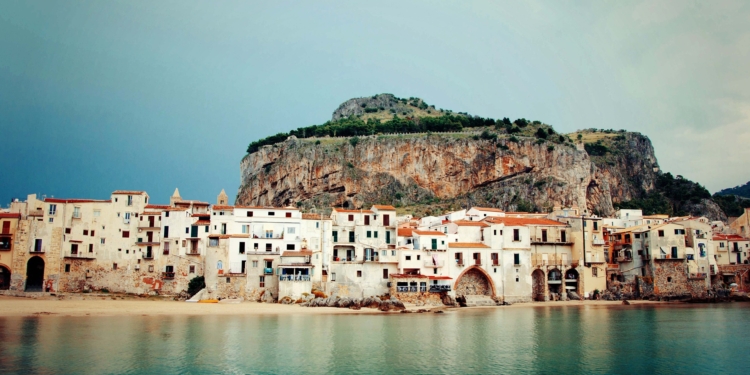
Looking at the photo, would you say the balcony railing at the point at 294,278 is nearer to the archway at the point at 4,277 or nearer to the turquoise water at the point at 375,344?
the turquoise water at the point at 375,344

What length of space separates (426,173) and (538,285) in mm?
57698

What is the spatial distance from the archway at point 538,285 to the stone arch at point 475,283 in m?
5.84

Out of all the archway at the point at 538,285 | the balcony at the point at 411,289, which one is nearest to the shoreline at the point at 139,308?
the balcony at the point at 411,289

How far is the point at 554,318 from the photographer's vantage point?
53.2 meters

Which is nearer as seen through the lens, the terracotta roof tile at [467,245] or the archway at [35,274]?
the archway at [35,274]

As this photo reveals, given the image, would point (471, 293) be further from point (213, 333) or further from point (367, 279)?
point (213, 333)

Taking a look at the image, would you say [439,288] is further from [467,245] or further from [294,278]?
[294,278]

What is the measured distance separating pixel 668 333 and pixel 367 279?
27.0 metres

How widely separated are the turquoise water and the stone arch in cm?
1148

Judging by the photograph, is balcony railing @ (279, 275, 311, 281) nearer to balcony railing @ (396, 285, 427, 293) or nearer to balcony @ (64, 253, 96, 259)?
balcony railing @ (396, 285, 427, 293)

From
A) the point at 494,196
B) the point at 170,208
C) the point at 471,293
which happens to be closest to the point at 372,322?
the point at 471,293

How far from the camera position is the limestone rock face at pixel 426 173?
11900 cm

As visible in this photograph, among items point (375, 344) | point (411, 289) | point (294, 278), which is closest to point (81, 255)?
point (294, 278)

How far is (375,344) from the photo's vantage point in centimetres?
3847
